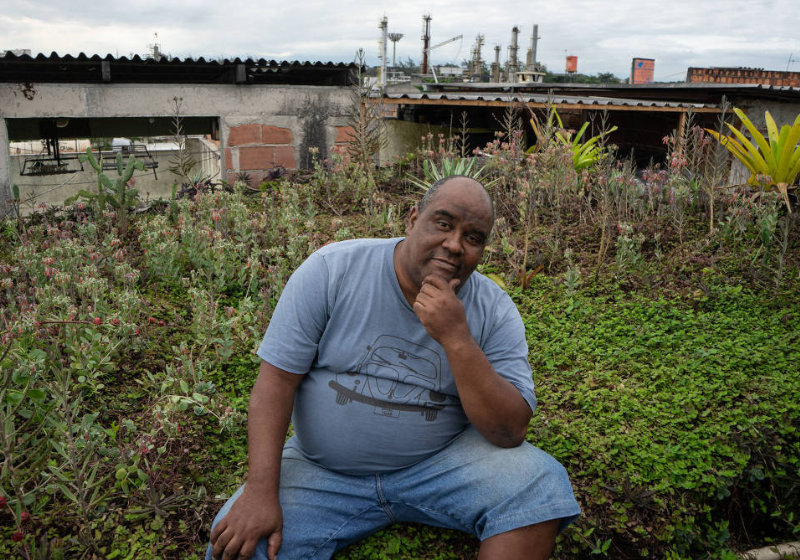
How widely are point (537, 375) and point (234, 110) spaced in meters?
6.88

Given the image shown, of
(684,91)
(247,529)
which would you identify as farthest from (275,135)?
(684,91)

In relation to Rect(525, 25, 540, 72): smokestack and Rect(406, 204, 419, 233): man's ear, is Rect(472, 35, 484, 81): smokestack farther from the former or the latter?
Rect(406, 204, 419, 233): man's ear

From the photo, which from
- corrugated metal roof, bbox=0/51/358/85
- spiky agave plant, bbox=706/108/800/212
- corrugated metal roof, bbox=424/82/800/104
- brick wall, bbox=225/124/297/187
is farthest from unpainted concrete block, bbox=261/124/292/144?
spiky agave plant, bbox=706/108/800/212

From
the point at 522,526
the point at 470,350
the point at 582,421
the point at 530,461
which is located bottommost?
the point at 582,421

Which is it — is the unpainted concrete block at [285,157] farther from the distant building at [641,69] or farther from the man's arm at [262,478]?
the distant building at [641,69]

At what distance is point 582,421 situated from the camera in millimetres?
3381

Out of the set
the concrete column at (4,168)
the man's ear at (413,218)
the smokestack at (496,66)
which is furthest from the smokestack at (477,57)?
the man's ear at (413,218)

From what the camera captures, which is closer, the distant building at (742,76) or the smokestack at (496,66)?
the distant building at (742,76)

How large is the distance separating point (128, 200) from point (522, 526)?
5.58 meters

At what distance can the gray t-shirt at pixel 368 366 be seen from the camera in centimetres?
220

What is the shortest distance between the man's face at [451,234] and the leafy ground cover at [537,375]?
1156 mm

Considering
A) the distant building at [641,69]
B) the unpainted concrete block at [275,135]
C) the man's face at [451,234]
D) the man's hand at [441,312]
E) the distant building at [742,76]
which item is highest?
the distant building at [641,69]

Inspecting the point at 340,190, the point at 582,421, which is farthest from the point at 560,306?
the point at 340,190

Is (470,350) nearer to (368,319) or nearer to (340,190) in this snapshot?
(368,319)
